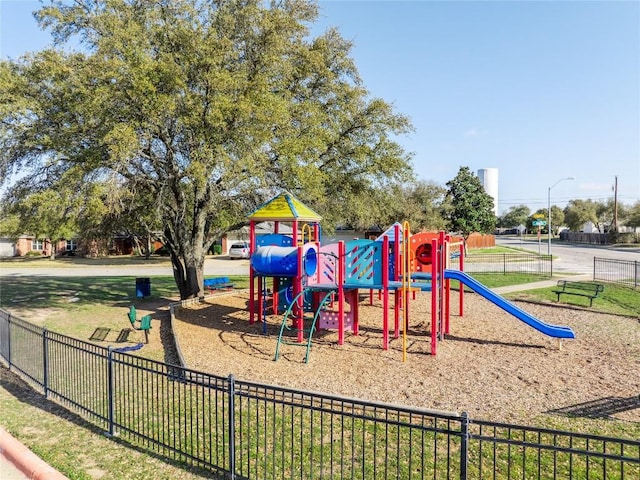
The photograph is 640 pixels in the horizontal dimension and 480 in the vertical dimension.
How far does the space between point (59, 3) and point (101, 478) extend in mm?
16620

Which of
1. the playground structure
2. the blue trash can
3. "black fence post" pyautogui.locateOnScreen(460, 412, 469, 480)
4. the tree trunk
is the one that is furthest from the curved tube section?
the blue trash can

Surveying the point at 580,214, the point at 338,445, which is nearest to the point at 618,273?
the point at 338,445

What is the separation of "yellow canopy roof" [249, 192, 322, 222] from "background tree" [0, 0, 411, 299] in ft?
3.31

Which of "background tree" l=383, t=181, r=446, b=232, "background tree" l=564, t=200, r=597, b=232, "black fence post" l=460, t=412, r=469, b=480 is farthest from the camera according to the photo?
"background tree" l=564, t=200, r=597, b=232

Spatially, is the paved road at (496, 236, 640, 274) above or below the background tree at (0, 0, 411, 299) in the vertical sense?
below

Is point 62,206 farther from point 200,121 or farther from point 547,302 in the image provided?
point 547,302

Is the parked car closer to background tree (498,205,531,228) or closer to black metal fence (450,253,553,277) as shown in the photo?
black metal fence (450,253,553,277)

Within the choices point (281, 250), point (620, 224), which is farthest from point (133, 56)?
point (620, 224)

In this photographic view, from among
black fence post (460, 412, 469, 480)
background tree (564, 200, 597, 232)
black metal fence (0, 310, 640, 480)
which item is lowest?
black metal fence (0, 310, 640, 480)

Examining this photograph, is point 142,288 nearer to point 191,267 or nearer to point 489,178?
point 191,267

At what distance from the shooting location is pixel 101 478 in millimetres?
5234

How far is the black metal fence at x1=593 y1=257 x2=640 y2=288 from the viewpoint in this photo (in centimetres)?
2225

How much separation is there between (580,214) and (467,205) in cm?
5279

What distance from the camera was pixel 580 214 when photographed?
8669cm
